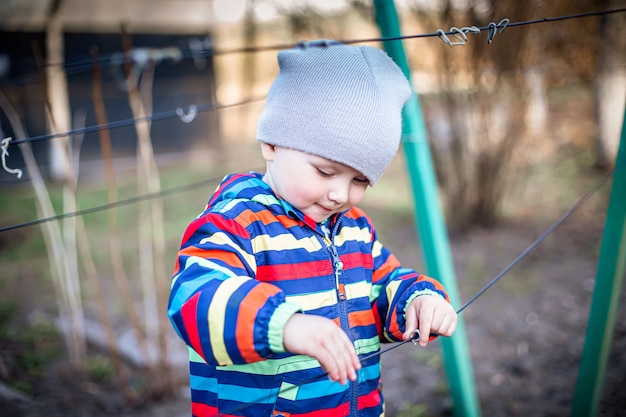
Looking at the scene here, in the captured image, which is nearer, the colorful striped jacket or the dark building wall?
the colorful striped jacket

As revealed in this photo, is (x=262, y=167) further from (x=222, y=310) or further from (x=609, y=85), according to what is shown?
(x=609, y=85)

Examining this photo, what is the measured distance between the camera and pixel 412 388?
278cm

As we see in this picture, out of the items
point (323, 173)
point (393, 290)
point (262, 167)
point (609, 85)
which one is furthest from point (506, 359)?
point (609, 85)

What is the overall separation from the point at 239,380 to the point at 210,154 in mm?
9423

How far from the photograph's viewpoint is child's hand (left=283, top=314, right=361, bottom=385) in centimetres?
85

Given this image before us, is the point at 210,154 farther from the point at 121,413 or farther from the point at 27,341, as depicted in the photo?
the point at 121,413

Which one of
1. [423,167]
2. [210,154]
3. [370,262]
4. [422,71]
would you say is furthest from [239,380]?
[210,154]

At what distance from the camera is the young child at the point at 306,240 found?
1.01 metres

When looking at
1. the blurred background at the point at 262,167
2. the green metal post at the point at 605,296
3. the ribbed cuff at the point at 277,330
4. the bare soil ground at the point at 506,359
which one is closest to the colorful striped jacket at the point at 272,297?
the ribbed cuff at the point at 277,330

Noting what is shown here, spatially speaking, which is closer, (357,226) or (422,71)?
(357,226)

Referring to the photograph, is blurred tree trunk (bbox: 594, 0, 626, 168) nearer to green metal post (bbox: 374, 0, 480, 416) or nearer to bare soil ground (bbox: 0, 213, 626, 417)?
bare soil ground (bbox: 0, 213, 626, 417)

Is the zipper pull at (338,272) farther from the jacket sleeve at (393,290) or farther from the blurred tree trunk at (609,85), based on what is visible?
the blurred tree trunk at (609,85)

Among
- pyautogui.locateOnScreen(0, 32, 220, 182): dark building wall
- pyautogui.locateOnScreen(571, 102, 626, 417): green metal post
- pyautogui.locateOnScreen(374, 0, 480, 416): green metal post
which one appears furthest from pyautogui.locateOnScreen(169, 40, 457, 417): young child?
pyautogui.locateOnScreen(0, 32, 220, 182): dark building wall

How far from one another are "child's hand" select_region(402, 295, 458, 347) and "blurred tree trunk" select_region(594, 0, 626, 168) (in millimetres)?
6103
